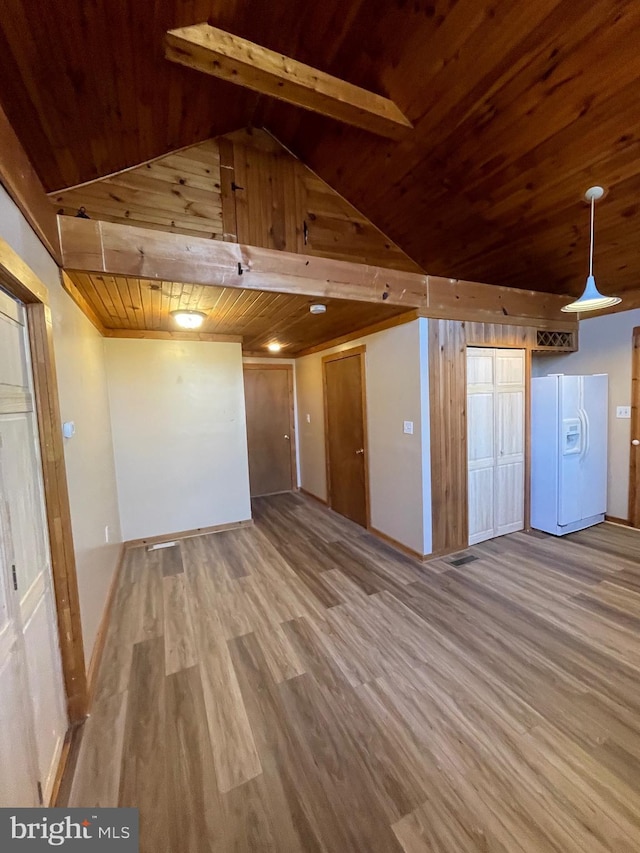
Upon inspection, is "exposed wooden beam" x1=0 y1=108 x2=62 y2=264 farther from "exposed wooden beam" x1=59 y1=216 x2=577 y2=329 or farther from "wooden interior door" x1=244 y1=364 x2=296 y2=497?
"wooden interior door" x1=244 y1=364 x2=296 y2=497

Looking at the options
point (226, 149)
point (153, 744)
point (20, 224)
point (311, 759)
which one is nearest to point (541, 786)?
point (311, 759)

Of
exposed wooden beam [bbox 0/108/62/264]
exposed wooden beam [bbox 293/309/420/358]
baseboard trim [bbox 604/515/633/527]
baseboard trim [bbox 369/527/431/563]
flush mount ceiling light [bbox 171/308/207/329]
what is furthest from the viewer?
baseboard trim [bbox 604/515/633/527]

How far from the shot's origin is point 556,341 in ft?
13.1

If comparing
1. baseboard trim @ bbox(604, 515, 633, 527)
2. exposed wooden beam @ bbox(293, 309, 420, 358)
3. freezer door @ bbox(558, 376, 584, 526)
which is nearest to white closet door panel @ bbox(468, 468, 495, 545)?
freezer door @ bbox(558, 376, 584, 526)

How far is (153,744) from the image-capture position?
1547mm

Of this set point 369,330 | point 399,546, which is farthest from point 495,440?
point 369,330

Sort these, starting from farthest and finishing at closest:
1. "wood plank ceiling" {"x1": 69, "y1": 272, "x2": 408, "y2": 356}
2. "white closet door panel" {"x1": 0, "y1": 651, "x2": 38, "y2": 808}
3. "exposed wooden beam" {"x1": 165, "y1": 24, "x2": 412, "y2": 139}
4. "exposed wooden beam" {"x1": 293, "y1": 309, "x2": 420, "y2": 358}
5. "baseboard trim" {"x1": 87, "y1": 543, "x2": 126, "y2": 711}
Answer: "exposed wooden beam" {"x1": 293, "y1": 309, "x2": 420, "y2": 358} → "wood plank ceiling" {"x1": 69, "y1": 272, "x2": 408, "y2": 356} → "baseboard trim" {"x1": 87, "y1": 543, "x2": 126, "y2": 711} → "exposed wooden beam" {"x1": 165, "y1": 24, "x2": 412, "y2": 139} → "white closet door panel" {"x1": 0, "y1": 651, "x2": 38, "y2": 808}

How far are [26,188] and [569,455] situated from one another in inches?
183

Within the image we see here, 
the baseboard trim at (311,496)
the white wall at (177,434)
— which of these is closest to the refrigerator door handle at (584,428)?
the baseboard trim at (311,496)

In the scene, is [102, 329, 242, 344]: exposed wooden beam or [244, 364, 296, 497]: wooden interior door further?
[244, 364, 296, 497]: wooden interior door

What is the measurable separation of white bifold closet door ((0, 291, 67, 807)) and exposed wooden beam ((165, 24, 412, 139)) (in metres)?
1.38

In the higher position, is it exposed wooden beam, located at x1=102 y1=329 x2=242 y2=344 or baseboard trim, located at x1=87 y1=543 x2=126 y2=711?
exposed wooden beam, located at x1=102 y1=329 x2=242 y2=344

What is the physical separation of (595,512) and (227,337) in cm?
467

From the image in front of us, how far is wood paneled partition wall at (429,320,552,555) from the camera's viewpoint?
10.3ft
